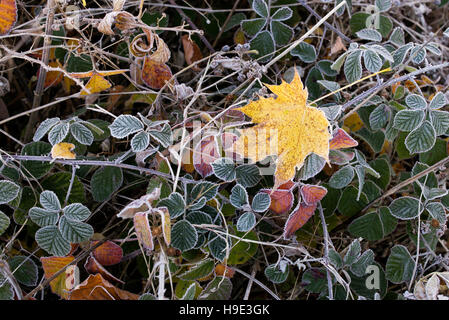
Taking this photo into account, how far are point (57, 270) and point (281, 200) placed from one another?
46 cm

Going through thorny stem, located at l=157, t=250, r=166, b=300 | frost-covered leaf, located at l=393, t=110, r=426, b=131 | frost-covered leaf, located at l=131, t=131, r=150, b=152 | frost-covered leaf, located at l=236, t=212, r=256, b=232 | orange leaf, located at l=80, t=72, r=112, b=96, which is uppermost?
orange leaf, located at l=80, t=72, r=112, b=96

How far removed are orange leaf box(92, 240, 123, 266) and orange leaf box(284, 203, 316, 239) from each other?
1.09ft

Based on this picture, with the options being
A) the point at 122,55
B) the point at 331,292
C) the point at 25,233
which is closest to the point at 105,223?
the point at 25,233

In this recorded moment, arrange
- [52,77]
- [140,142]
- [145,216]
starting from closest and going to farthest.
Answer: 1. [145,216]
2. [140,142]
3. [52,77]

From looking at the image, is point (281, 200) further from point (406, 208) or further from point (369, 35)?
point (369, 35)

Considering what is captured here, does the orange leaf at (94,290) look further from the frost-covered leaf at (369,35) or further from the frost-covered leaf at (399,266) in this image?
the frost-covered leaf at (369,35)

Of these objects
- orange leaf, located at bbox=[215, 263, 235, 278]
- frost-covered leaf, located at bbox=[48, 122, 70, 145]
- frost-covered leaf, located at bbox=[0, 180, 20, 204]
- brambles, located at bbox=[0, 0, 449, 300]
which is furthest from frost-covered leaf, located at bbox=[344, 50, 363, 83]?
frost-covered leaf, located at bbox=[0, 180, 20, 204]

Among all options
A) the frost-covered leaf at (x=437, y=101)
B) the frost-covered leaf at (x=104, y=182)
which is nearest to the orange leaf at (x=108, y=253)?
the frost-covered leaf at (x=104, y=182)

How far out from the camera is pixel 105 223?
1.14 metres

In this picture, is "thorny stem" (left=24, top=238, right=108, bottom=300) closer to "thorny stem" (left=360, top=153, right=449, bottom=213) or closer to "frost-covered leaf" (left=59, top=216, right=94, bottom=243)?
"frost-covered leaf" (left=59, top=216, right=94, bottom=243)

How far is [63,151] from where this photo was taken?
930 millimetres

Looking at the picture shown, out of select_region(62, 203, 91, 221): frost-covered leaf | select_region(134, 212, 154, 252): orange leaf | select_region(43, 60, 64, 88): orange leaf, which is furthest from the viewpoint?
select_region(43, 60, 64, 88): orange leaf

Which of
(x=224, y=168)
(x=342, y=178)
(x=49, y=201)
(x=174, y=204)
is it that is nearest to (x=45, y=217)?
(x=49, y=201)

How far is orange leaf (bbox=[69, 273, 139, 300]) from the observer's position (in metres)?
0.92
